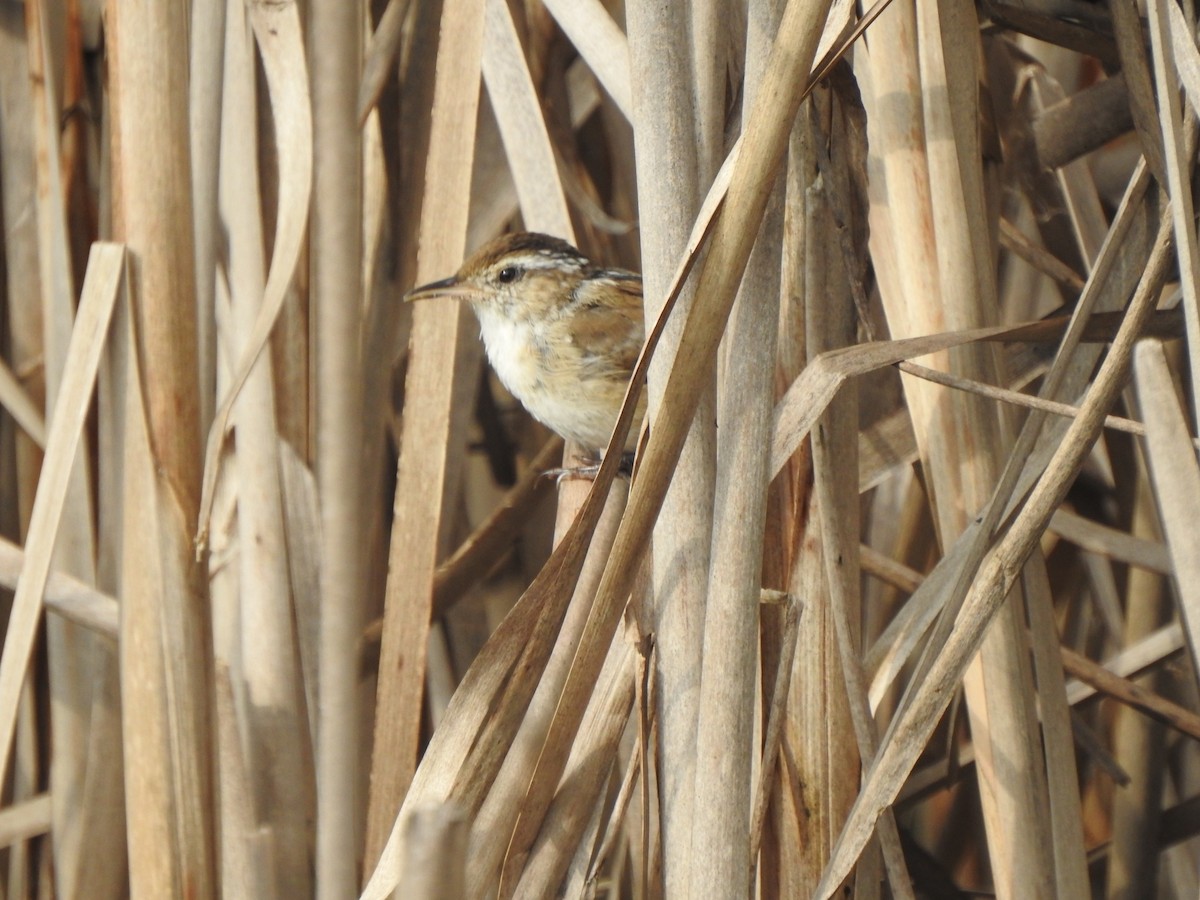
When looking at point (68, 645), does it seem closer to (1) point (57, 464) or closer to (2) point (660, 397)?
(1) point (57, 464)

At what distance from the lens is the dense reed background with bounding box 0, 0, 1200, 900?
94 centimetres

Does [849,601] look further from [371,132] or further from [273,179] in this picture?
[371,132]

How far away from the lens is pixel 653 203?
94 cm

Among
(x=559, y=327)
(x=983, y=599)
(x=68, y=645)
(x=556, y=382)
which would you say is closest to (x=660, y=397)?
(x=983, y=599)

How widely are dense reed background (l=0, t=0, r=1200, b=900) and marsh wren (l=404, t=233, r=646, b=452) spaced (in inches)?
4.4

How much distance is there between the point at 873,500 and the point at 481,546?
69 cm

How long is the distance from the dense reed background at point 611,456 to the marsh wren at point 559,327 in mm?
112

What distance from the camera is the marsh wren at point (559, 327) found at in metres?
1.80

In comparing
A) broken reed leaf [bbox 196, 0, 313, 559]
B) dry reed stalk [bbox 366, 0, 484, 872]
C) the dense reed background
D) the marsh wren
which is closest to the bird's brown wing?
the marsh wren

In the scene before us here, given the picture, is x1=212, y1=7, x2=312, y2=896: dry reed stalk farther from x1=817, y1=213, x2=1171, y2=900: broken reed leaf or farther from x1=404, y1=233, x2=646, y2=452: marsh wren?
x1=817, y1=213, x2=1171, y2=900: broken reed leaf

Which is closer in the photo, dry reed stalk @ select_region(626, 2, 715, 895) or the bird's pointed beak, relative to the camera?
dry reed stalk @ select_region(626, 2, 715, 895)

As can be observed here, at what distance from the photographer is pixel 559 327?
1926 mm

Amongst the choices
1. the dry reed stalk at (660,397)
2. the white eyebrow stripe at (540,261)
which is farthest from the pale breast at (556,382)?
the dry reed stalk at (660,397)

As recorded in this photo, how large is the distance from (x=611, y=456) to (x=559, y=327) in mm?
1040
